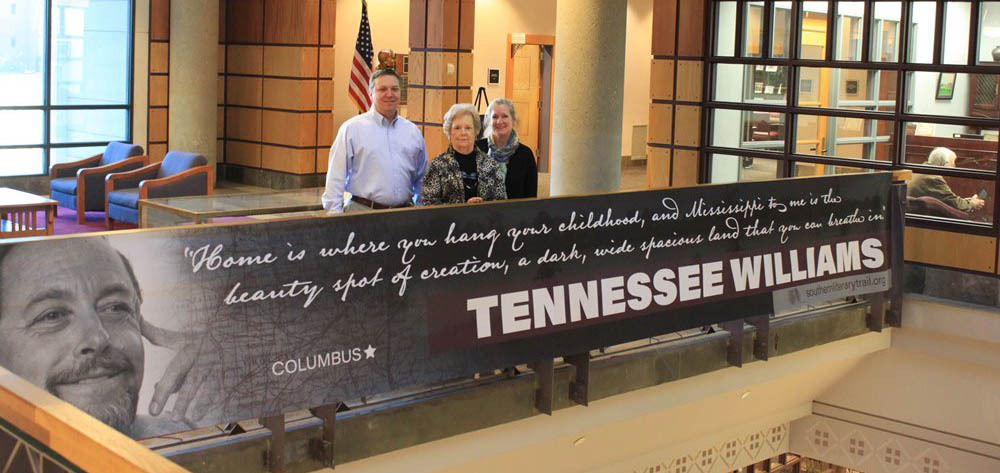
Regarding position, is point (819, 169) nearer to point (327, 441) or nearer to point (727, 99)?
point (727, 99)

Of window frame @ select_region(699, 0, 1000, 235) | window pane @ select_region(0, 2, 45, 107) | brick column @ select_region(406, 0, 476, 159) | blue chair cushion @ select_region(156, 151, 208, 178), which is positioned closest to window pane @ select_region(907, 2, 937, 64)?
window frame @ select_region(699, 0, 1000, 235)

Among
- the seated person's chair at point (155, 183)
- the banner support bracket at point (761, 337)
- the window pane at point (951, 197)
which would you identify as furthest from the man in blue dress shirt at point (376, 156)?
the seated person's chair at point (155, 183)

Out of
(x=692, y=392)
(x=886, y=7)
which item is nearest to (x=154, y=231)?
(x=692, y=392)

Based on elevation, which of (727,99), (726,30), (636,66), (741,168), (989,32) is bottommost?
(741,168)

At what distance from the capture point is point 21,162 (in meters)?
15.0

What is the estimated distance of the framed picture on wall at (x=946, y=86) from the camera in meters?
9.49

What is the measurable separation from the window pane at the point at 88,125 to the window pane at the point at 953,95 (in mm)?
10343

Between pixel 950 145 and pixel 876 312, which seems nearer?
pixel 876 312

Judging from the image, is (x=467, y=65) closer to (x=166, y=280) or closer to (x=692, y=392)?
(x=692, y=392)

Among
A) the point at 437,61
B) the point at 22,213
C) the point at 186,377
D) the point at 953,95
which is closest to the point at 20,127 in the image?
the point at 22,213

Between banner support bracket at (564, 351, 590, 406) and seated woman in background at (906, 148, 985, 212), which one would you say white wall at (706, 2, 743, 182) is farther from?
banner support bracket at (564, 351, 590, 406)

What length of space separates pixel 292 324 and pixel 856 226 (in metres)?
4.70

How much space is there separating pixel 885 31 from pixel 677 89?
2117 mm

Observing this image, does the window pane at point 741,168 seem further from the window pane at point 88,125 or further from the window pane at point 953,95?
the window pane at point 88,125
